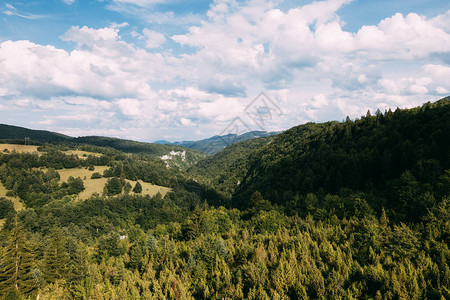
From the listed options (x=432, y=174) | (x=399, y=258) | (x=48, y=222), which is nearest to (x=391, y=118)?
(x=432, y=174)

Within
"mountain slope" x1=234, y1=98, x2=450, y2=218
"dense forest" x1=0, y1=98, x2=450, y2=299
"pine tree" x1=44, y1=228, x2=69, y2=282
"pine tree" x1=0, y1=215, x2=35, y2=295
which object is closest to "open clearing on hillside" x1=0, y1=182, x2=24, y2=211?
"dense forest" x1=0, y1=98, x2=450, y2=299

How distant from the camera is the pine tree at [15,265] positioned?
45247 millimetres

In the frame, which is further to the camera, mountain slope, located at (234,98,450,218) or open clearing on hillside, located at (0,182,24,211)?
open clearing on hillside, located at (0,182,24,211)

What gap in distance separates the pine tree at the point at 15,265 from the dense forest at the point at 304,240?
22cm

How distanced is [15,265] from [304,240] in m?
65.2

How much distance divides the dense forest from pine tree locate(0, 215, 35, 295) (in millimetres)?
219

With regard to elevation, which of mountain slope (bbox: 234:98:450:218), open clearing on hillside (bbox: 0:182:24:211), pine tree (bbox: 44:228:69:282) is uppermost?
mountain slope (bbox: 234:98:450:218)

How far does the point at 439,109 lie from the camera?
91.2 m

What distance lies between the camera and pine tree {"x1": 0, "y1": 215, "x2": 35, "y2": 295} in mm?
45247

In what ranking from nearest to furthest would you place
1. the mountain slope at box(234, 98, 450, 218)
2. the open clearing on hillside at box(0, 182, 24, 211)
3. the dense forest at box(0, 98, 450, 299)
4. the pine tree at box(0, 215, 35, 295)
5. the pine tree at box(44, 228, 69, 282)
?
the dense forest at box(0, 98, 450, 299) → the pine tree at box(0, 215, 35, 295) → the pine tree at box(44, 228, 69, 282) → the mountain slope at box(234, 98, 450, 218) → the open clearing on hillside at box(0, 182, 24, 211)

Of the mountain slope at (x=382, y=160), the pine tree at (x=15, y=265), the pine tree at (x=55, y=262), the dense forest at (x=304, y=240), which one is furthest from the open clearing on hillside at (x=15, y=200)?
the mountain slope at (x=382, y=160)

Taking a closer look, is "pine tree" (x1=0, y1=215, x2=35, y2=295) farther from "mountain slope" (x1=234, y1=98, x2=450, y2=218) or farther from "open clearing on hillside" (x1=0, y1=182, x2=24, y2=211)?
"open clearing on hillside" (x1=0, y1=182, x2=24, y2=211)

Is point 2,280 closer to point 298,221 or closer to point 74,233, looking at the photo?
point 74,233

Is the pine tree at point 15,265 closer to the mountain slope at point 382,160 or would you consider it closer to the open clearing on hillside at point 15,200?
the mountain slope at point 382,160
